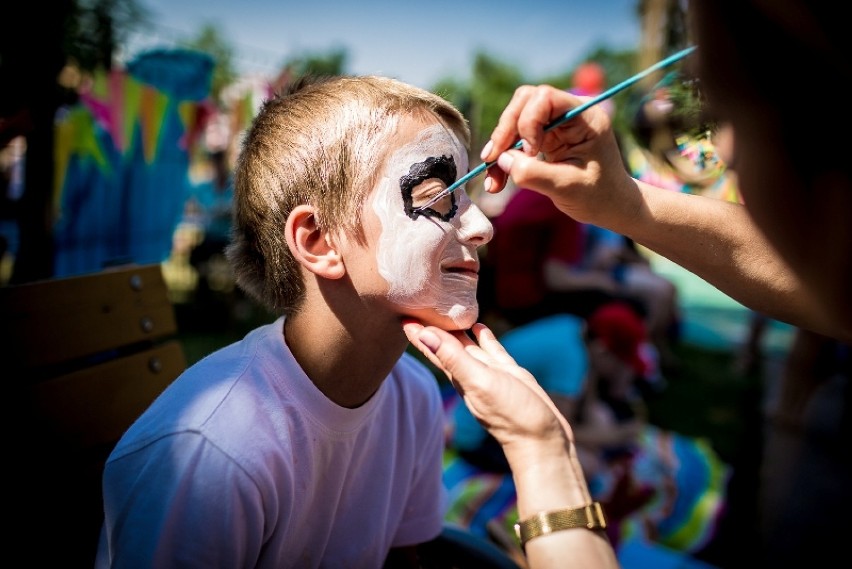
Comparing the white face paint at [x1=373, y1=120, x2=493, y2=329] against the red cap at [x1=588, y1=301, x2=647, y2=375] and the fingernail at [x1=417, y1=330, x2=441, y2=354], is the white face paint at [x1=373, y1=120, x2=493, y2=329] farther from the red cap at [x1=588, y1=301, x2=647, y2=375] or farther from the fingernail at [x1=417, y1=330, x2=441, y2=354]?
the red cap at [x1=588, y1=301, x2=647, y2=375]

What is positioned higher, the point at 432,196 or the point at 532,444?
the point at 432,196

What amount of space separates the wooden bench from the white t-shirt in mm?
186

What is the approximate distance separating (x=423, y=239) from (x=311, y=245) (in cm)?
23

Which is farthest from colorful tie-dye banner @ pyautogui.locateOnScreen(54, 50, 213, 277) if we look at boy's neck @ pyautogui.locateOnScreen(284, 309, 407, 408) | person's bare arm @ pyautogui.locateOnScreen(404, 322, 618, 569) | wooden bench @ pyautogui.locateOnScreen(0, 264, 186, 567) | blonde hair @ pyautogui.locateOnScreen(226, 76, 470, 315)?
person's bare arm @ pyautogui.locateOnScreen(404, 322, 618, 569)

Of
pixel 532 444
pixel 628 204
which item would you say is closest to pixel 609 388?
pixel 628 204

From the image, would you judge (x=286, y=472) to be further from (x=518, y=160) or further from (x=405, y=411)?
(x=518, y=160)

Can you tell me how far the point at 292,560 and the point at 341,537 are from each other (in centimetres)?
13

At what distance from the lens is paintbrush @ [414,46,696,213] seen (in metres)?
0.94

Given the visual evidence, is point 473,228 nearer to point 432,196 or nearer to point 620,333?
point 432,196

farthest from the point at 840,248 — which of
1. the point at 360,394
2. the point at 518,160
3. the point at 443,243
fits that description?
the point at 360,394

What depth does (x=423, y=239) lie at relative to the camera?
122cm

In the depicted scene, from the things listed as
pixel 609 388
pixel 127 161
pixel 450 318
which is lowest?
pixel 609 388

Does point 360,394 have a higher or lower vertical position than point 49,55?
lower

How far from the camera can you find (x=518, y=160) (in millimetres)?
1093
